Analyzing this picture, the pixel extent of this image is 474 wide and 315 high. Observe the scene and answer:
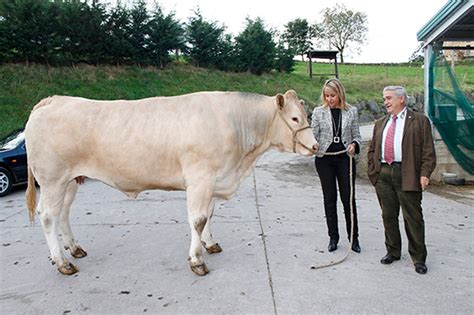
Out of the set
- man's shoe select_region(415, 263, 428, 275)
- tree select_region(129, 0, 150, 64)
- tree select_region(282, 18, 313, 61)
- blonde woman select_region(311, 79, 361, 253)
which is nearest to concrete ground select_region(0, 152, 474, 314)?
man's shoe select_region(415, 263, 428, 275)

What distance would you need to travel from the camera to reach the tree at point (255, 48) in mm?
24875

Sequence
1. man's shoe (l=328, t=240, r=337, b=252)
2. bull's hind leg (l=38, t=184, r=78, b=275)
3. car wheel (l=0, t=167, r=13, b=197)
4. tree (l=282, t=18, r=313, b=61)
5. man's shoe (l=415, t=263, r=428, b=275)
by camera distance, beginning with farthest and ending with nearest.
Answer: tree (l=282, t=18, r=313, b=61) < car wheel (l=0, t=167, r=13, b=197) < man's shoe (l=328, t=240, r=337, b=252) < bull's hind leg (l=38, t=184, r=78, b=275) < man's shoe (l=415, t=263, r=428, b=275)

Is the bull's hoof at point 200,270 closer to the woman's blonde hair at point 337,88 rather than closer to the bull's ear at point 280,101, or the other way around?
the bull's ear at point 280,101

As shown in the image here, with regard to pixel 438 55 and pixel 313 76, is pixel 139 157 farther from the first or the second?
pixel 313 76

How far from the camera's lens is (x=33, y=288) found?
379 centimetres

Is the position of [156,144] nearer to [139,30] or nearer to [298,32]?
[139,30]

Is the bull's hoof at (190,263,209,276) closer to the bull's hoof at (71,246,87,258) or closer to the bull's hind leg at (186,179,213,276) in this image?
the bull's hind leg at (186,179,213,276)

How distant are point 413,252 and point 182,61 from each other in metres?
20.6

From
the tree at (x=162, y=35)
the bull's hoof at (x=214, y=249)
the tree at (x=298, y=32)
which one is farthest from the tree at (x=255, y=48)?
the bull's hoof at (x=214, y=249)

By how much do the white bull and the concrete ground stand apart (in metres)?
0.36

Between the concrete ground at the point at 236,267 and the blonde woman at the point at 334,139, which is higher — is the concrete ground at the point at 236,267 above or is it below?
below

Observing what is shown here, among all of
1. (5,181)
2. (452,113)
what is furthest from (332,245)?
(5,181)

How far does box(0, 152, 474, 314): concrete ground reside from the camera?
11.2 ft

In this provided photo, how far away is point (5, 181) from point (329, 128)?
6.68 meters
